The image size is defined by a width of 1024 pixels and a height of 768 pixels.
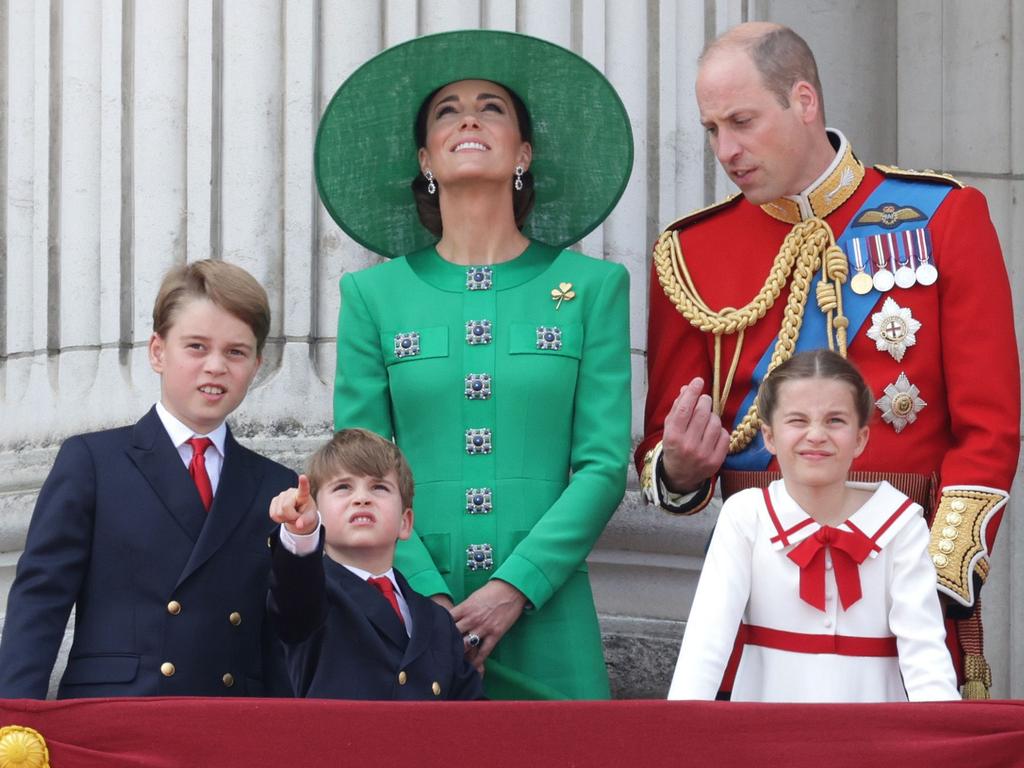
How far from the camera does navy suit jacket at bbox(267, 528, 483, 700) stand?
386 centimetres

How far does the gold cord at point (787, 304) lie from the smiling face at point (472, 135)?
45 cm

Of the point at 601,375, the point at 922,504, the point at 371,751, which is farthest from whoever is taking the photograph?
the point at 601,375

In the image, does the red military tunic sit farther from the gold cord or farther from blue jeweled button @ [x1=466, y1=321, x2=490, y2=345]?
blue jeweled button @ [x1=466, y1=321, x2=490, y2=345]

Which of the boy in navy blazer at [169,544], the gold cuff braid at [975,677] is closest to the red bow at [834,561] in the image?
the gold cuff braid at [975,677]

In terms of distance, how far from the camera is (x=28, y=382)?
18.1 ft

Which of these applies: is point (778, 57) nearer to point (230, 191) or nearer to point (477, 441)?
point (477, 441)

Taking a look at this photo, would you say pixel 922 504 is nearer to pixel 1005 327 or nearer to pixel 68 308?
pixel 1005 327

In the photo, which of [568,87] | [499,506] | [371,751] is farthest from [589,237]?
[371,751]

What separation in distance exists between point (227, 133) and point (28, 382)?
2.69ft

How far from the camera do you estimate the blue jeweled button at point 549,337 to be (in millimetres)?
4406

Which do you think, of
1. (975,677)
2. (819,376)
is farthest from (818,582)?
(975,677)

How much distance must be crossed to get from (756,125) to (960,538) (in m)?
0.92

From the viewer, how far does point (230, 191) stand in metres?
5.27

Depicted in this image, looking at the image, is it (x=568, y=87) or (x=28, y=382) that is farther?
(x=28, y=382)
